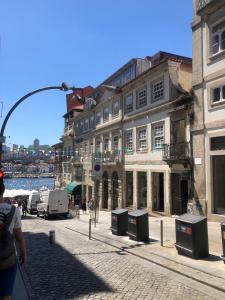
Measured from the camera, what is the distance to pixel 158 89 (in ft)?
86.4

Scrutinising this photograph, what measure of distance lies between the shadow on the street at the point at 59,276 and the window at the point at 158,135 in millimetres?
14434

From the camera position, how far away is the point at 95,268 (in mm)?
10078

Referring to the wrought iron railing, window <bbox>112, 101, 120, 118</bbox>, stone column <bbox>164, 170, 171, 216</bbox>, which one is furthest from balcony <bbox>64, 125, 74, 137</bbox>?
the wrought iron railing

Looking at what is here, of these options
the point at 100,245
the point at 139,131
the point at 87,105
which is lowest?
the point at 100,245

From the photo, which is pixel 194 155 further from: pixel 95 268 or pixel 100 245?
pixel 95 268

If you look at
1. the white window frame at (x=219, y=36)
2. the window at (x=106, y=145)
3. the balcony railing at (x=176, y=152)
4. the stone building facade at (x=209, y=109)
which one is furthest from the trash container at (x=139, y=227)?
the window at (x=106, y=145)

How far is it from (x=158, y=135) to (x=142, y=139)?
2607 millimetres

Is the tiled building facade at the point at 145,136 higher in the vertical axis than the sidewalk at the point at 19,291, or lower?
higher

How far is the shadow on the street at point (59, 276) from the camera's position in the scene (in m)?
7.94

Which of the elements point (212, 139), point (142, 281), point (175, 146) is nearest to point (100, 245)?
point (142, 281)

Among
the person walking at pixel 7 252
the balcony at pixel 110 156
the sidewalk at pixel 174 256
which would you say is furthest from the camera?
the balcony at pixel 110 156

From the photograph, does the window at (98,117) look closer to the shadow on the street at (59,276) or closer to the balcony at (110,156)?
the balcony at (110,156)

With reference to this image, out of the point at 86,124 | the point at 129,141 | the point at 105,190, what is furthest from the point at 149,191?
the point at 86,124

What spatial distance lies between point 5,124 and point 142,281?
27.4 ft
